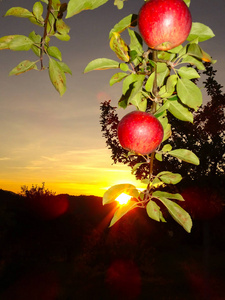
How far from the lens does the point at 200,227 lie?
14.8 metres

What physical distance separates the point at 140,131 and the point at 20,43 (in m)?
0.65

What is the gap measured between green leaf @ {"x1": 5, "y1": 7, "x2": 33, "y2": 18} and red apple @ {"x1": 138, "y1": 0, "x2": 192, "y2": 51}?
57cm

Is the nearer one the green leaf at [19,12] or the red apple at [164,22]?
the red apple at [164,22]

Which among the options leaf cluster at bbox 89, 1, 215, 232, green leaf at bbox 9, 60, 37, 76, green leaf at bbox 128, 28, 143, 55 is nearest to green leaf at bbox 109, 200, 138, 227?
leaf cluster at bbox 89, 1, 215, 232

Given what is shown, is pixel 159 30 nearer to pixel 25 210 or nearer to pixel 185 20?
pixel 185 20

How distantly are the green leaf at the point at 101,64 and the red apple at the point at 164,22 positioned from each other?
196mm

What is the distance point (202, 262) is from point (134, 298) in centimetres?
536

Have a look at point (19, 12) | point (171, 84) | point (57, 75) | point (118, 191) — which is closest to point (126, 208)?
point (118, 191)

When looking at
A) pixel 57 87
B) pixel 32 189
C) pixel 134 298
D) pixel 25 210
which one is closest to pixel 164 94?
pixel 57 87

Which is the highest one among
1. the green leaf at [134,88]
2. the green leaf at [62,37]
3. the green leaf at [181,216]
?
the green leaf at [62,37]

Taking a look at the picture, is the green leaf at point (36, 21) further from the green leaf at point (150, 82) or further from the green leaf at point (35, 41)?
the green leaf at point (150, 82)

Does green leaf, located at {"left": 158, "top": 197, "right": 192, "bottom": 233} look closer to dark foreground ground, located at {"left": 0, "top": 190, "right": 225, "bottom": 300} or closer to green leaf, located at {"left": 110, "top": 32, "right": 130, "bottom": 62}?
green leaf, located at {"left": 110, "top": 32, "right": 130, "bottom": 62}

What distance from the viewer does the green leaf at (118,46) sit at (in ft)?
3.59

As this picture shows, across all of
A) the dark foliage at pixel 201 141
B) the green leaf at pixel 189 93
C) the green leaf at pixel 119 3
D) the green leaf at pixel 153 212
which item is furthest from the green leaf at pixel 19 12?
the dark foliage at pixel 201 141
